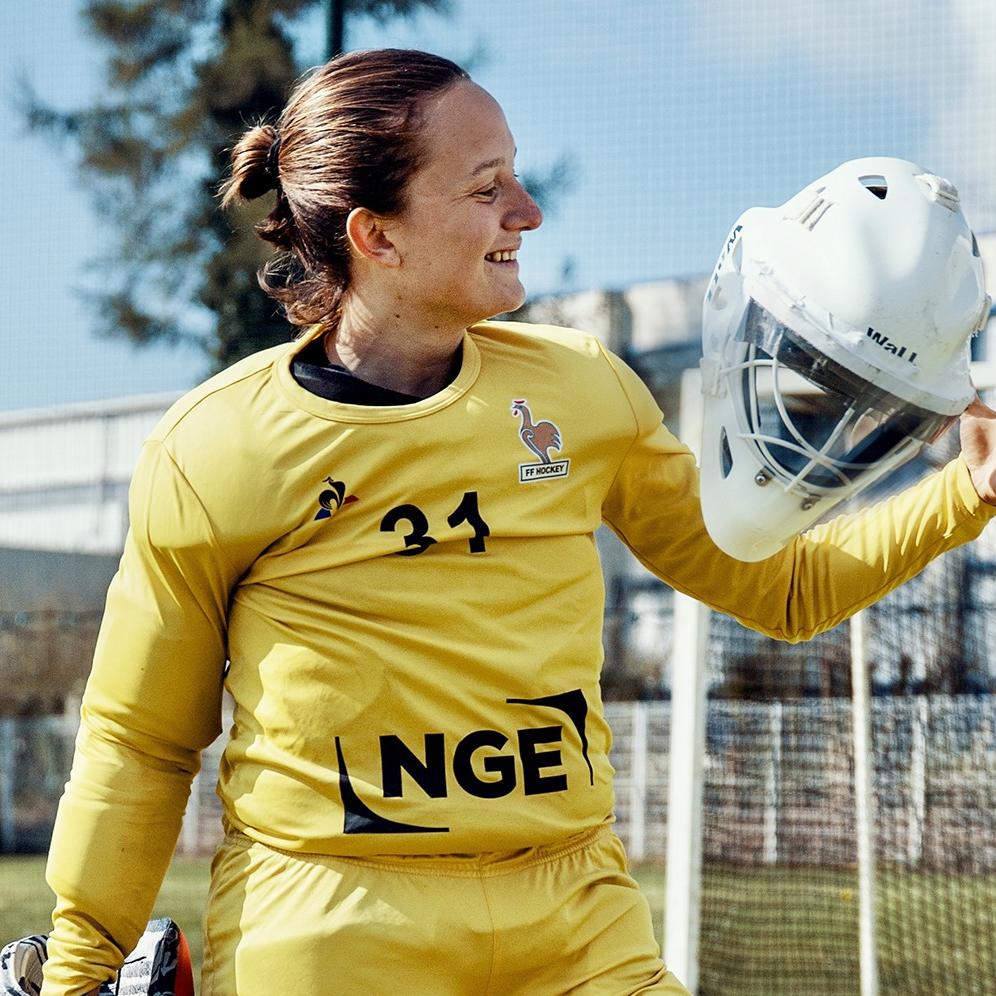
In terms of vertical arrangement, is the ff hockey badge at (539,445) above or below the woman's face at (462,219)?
below

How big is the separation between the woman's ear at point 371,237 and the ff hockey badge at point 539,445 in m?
0.21

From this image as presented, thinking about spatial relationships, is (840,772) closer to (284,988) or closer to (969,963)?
(969,963)

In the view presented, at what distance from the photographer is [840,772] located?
4980mm

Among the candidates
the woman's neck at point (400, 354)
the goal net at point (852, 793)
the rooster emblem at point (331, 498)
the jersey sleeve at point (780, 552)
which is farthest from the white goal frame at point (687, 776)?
the rooster emblem at point (331, 498)

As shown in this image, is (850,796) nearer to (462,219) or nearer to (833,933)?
(833,933)

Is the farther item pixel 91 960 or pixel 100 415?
pixel 100 415

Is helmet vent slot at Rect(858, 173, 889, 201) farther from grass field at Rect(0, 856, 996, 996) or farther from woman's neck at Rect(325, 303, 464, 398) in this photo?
grass field at Rect(0, 856, 996, 996)

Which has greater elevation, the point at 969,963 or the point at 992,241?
the point at 992,241

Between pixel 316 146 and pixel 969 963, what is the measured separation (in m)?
4.04

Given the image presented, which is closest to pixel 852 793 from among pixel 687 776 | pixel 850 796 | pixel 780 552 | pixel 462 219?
pixel 850 796

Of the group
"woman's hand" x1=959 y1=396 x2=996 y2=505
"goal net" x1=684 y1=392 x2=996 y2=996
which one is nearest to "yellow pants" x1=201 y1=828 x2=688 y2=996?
"woman's hand" x1=959 y1=396 x2=996 y2=505

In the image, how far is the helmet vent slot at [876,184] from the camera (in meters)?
1.51

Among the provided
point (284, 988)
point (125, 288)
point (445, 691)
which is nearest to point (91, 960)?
point (284, 988)

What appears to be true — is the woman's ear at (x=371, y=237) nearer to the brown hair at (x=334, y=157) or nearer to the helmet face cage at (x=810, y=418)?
the brown hair at (x=334, y=157)
